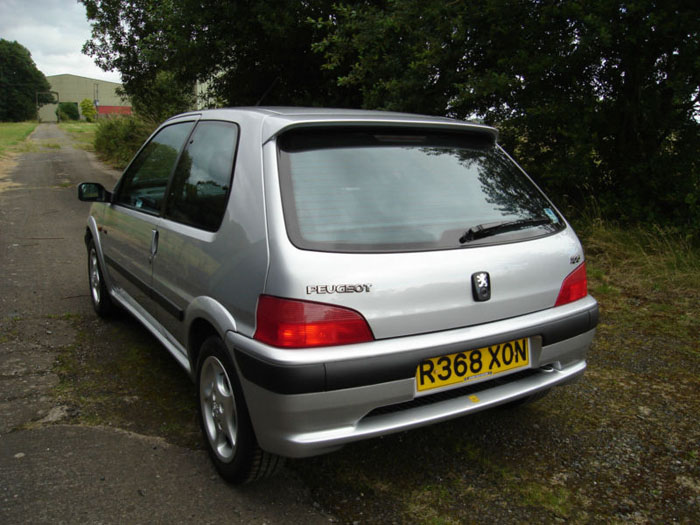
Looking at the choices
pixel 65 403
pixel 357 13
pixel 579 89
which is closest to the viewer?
pixel 65 403

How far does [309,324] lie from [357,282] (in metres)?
0.23

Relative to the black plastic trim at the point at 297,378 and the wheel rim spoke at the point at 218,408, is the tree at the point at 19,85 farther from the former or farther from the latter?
the black plastic trim at the point at 297,378

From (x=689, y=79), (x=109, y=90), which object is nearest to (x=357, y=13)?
(x=689, y=79)

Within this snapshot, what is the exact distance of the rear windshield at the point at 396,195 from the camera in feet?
7.29

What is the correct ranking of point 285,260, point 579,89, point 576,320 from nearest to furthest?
1. point 285,260
2. point 576,320
3. point 579,89

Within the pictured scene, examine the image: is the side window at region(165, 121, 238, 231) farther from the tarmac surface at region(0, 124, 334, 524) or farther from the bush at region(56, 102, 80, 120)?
the bush at region(56, 102, 80, 120)

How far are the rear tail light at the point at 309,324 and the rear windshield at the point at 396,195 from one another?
0.22m

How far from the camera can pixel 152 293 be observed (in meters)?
3.28

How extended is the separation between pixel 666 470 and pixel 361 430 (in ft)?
5.07

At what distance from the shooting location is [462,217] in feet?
8.09

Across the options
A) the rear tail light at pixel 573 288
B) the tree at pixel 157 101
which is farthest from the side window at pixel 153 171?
the tree at pixel 157 101

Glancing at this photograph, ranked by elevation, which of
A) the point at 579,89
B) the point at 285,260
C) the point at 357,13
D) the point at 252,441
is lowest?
the point at 252,441

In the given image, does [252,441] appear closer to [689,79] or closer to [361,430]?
[361,430]

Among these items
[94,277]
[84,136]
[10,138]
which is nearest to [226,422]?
[94,277]
